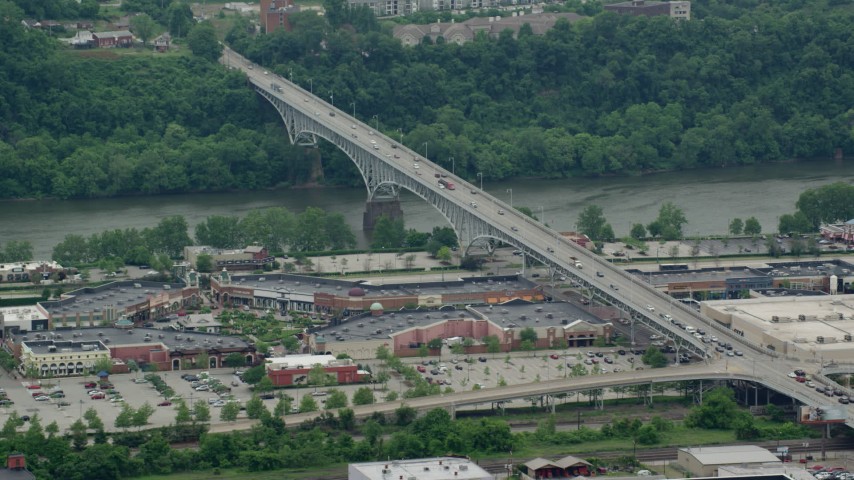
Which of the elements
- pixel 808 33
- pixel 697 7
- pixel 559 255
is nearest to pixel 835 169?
pixel 808 33

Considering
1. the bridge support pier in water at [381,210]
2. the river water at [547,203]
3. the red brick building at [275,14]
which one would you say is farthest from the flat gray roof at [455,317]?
the red brick building at [275,14]

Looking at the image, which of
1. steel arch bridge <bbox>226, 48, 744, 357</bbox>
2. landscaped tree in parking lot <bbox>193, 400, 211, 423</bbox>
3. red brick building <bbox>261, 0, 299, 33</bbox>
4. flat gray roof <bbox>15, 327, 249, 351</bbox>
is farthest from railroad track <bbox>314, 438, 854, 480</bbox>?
red brick building <bbox>261, 0, 299, 33</bbox>

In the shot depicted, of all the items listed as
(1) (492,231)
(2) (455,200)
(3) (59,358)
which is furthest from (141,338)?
(2) (455,200)

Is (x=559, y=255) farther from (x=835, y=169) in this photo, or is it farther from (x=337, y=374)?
(x=835, y=169)

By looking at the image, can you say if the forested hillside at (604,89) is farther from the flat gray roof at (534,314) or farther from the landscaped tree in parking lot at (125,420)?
the landscaped tree in parking lot at (125,420)

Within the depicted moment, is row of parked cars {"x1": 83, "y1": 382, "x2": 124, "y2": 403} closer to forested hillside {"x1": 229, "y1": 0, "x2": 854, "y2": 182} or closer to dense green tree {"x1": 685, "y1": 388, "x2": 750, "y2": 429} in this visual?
dense green tree {"x1": 685, "y1": 388, "x2": 750, "y2": 429}

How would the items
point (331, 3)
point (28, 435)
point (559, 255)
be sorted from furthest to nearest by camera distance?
point (331, 3) < point (559, 255) < point (28, 435)
